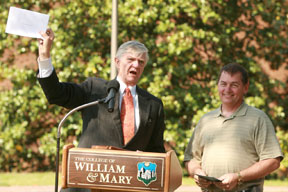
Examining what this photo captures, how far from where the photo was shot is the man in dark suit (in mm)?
3872

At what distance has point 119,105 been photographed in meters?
3.97

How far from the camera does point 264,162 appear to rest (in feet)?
12.1

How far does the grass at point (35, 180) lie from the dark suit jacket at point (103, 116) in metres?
6.01

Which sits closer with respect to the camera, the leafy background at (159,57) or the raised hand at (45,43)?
the raised hand at (45,43)

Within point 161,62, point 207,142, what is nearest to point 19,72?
point 161,62

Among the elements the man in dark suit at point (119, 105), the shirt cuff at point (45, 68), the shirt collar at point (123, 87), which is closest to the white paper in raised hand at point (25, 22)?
the shirt cuff at point (45, 68)

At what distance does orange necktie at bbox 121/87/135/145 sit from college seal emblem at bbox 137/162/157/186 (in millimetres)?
750

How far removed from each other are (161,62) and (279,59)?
2.86m

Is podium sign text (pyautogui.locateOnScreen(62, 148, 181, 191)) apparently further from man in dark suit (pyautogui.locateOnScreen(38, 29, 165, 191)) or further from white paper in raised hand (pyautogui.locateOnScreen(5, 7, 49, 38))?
white paper in raised hand (pyautogui.locateOnScreen(5, 7, 49, 38))

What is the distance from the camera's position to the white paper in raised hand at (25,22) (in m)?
3.45

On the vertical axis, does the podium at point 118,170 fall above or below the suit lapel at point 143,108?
below

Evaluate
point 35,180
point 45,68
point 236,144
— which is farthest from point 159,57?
point 45,68

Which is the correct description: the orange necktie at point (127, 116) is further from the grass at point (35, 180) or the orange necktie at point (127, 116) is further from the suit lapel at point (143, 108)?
the grass at point (35, 180)

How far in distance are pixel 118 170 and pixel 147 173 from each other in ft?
0.56
